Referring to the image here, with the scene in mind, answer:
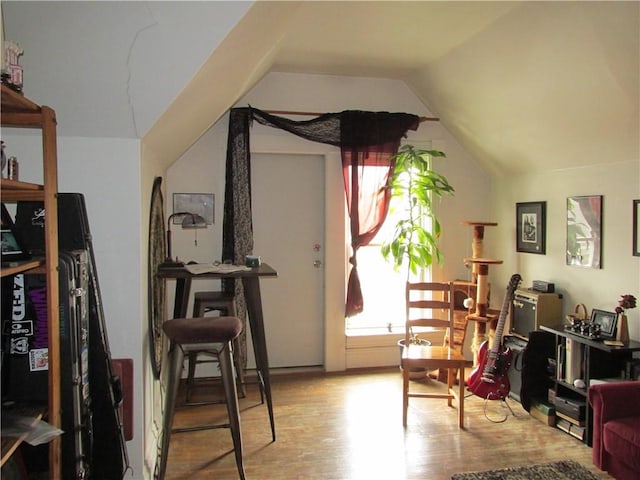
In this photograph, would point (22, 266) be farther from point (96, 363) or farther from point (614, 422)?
point (614, 422)

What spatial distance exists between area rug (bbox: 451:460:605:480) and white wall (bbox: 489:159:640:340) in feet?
3.10

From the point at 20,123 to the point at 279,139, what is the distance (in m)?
2.86

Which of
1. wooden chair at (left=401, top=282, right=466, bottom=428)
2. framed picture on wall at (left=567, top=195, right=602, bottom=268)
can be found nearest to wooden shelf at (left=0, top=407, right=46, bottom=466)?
wooden chair at (left=401, top=282, right=466, bottom=428)

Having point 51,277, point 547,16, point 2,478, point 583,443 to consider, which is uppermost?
point 547,16

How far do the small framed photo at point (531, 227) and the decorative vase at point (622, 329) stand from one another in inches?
40.3

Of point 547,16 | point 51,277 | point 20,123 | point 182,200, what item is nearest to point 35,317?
point 51,277

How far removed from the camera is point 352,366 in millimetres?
4531

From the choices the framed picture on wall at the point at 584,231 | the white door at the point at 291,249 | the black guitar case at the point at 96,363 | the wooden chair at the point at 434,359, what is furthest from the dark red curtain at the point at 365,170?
the black guitar case at the point at 96,363

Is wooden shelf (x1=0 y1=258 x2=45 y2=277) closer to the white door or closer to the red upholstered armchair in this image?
the red upholstered armchair

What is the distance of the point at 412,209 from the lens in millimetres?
4312

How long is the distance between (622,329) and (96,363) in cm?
290

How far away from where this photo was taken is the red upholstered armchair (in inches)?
101

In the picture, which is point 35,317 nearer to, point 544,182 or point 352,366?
point 352,366

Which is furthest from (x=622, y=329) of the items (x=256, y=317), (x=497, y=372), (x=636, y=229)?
(x=256, y=317)
